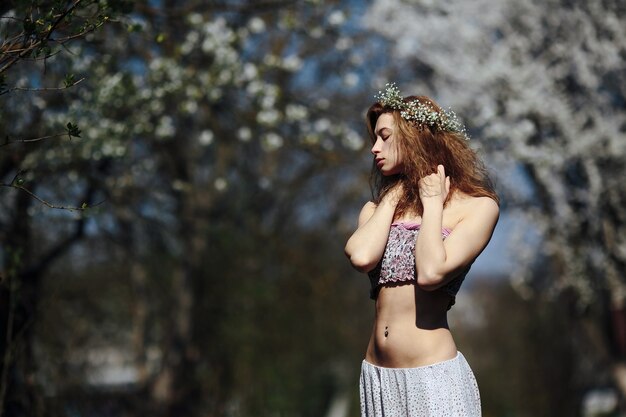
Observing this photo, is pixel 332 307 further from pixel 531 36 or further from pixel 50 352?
pixel 50 352

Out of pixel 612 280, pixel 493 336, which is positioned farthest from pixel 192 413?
pixel 493 336

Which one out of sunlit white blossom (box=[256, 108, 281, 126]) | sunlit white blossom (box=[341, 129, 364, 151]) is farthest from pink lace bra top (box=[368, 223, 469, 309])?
sunlit white blossom (box=[341, 129, 364, 151])

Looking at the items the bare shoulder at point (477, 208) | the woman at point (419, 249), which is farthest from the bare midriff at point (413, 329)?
the bare shoulder at point (477, 208)

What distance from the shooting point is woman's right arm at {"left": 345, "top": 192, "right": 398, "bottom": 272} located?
9.86 ft

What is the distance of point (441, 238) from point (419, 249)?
75 mm

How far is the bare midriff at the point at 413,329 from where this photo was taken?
294cm

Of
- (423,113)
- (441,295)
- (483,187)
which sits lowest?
(441,295)

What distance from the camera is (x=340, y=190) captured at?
19844 millimetres

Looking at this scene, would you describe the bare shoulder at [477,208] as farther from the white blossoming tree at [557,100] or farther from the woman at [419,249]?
the white blossoming tree at [557,100]

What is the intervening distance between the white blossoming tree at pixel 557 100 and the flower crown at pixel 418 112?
25.5 feet

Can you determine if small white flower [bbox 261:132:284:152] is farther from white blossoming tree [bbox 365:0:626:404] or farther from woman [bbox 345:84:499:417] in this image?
woman [bbox 345:84:499:417]

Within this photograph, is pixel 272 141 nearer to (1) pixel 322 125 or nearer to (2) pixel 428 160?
(1) pixel 322 125

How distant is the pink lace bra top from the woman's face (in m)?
0.19

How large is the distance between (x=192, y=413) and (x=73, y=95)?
17.7ft
